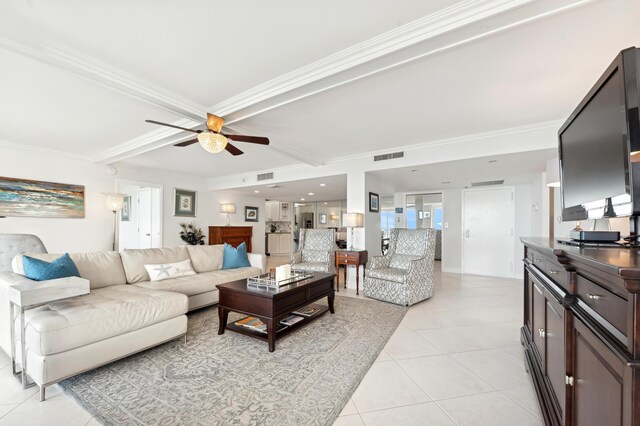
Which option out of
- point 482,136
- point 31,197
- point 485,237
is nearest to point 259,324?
point 482,136

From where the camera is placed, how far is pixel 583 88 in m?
2.41

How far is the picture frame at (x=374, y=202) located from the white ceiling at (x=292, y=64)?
1652 mm

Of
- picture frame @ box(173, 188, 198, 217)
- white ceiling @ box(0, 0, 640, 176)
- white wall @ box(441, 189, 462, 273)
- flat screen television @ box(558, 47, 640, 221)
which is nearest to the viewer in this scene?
flat screen television @ box(558, 47, 640, 221)

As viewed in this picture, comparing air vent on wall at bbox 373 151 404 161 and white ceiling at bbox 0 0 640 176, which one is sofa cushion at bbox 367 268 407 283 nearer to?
air vent on wall at bbox 373 151 404 161

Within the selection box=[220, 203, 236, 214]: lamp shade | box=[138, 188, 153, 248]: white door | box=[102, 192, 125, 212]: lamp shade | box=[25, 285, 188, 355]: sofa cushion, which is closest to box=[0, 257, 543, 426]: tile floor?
box=[25, 285, 188, 355]: sofa cushion

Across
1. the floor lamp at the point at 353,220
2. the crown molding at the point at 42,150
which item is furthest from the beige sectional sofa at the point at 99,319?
the crown molding at the point at 42,150

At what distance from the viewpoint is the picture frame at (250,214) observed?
8359 millimetres

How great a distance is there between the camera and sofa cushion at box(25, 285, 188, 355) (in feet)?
5.52

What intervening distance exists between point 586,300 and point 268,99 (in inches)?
98.4

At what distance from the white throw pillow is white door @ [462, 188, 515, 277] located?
5.72 m

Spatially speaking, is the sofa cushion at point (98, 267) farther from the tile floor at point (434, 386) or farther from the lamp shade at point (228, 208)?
the lamp shade at point (228, 208)

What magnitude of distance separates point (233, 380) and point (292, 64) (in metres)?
2.39

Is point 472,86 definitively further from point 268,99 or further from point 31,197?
point 31,197

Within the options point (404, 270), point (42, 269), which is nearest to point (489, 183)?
point (404, 270)
